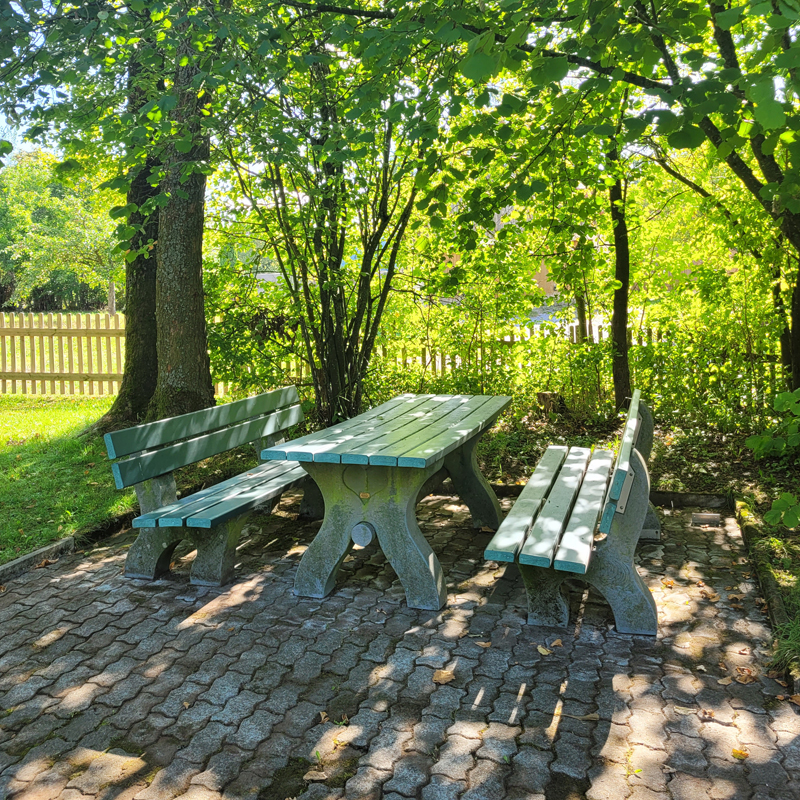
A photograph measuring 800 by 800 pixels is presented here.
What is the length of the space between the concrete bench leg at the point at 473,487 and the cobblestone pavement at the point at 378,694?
2.55 ft

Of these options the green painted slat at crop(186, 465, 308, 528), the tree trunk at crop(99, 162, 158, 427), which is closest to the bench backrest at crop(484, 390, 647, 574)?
the green painted slat at crop(186, 465, 308, 528)

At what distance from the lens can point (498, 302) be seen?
8117 millimetres

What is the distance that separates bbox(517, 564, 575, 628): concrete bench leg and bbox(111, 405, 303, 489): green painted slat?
214 centimetres

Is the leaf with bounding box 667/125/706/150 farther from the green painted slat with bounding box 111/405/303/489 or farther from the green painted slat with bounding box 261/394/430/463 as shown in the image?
the green painted slat with bounding box 111/405/303/489

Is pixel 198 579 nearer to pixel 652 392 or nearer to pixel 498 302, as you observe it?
pixel 498 302

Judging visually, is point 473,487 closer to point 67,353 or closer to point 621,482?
point 621,482

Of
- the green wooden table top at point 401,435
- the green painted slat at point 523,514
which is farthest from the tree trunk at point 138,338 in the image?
the green painted slat at point 523,514

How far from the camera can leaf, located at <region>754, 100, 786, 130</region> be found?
2.47 m

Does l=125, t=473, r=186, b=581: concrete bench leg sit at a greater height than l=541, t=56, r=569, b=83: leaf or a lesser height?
lesser

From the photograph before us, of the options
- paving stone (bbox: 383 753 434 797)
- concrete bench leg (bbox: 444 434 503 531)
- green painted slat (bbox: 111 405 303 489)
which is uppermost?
green painted slat (bbox: 111 405 303 489)

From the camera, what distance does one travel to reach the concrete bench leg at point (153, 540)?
→ 434 cm

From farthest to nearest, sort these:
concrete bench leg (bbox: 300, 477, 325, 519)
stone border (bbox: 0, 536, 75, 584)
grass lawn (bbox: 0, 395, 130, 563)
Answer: concrete bench leg (bbox: 300, 477, 325, 519) < grass lawn (bbox: 0, 395, 130, 563) < stone border (bbox: 0, 536, 75, 584)

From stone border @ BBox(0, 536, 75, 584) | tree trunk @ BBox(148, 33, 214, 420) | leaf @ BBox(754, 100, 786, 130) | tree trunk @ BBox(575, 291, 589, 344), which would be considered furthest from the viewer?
tree trunk @ BBox(575, 291, 589, 344)

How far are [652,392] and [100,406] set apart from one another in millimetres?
8134
